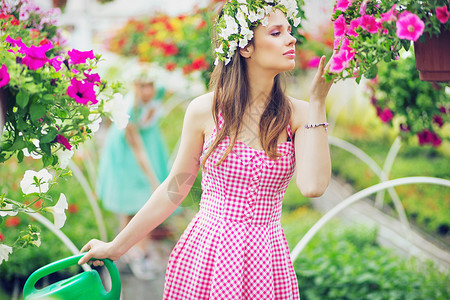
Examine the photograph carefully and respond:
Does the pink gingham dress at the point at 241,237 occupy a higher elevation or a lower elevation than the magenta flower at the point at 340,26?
lower

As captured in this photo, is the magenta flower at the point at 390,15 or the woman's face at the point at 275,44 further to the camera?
the woman's face at the point at 275,44

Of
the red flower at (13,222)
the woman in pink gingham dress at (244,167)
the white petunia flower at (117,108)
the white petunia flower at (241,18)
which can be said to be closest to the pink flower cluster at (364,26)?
the woman in pink gingham dress at (244,167)

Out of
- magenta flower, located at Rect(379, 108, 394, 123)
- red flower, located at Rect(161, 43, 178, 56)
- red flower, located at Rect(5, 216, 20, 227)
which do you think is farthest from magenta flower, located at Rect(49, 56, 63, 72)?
red flower, located at Rect(161, 43, 178, 56)

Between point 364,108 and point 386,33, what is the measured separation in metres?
6.30

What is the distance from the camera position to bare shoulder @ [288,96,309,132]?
1706 mm

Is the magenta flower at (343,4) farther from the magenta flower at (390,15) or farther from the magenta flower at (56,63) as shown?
the magenta flower at (56,63)

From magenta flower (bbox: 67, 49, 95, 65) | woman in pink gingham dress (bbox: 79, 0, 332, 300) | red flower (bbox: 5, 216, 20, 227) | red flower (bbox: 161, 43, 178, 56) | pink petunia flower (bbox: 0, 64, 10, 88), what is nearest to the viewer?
pink petunia flower (bbox: 0, 64, 10, 88)

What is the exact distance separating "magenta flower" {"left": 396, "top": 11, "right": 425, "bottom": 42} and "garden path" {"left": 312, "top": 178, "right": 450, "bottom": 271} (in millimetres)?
2492

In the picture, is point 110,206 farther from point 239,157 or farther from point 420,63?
point 420,63

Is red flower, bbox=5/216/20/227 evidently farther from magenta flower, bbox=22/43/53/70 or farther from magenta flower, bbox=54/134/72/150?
magenta flower, bbox=22/43/53/70

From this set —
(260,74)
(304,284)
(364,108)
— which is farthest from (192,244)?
(364,108)

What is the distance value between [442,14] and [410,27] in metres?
0.08

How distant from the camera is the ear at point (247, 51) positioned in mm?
1717

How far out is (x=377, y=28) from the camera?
4.66 ft
